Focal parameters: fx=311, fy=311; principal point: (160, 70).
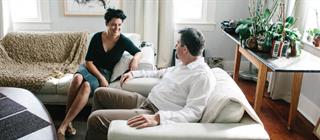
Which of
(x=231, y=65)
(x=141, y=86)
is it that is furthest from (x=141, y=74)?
(x=231, y=65)

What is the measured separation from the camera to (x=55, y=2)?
13.4ft

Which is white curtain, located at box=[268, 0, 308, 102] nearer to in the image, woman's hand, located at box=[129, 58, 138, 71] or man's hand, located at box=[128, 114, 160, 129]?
woman's hand, located at box=[129, 58, 138, 71]

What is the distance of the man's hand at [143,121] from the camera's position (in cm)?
143

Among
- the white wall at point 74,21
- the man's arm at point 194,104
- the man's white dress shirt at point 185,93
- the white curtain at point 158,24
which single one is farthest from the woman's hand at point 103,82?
the white wall at point 74,21

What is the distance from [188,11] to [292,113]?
6.89ft

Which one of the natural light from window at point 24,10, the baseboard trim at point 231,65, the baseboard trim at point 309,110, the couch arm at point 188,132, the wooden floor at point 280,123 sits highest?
the natural light from window at point 24,10

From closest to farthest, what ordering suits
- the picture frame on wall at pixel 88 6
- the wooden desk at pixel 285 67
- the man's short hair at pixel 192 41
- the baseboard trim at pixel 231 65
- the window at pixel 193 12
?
the man's short hair at pixel 192 41, the wooden desk at pixel 285 67, the picture frame on wall at pixel 88 6, the window at pixel 193 12, the baseboard trim at pixel 231 65

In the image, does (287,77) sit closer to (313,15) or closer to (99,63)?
(313,15)

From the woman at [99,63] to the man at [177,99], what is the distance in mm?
521

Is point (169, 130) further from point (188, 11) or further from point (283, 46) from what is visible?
point (188, 11)

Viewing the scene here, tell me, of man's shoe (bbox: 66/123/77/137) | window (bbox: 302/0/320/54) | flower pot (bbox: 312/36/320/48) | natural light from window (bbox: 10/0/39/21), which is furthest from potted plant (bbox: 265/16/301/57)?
natural light from window (bbox: 10/0/39/21)

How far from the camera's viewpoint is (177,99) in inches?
69.0

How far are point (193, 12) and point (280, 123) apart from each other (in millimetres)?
2011

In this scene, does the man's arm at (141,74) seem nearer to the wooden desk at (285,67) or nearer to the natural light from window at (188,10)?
the wooden desk at (285,67)
